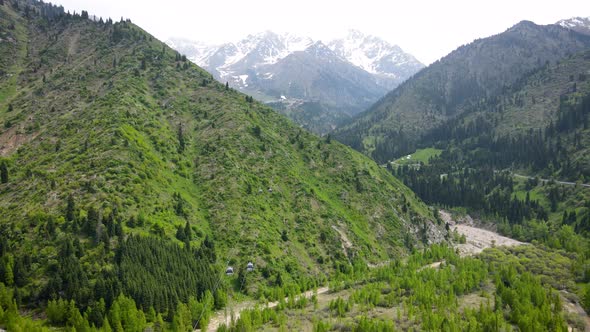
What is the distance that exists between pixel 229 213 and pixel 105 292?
41.4 m

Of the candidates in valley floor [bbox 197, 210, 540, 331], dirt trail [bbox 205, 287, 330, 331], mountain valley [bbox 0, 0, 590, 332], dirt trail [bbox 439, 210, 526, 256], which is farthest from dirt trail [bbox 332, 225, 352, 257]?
dirt trail [bbox 439, 210, 526, 256]

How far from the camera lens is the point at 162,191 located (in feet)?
317

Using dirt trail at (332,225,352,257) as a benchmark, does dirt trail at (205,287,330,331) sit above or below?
below

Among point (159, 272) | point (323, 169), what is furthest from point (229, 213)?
point (323, 169)

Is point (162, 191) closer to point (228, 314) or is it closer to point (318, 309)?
point (228, 314)

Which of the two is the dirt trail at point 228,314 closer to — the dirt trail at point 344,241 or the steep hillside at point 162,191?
the steep hillside at point 162,191

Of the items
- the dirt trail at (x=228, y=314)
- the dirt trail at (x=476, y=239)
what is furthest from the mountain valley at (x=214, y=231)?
the dirt trail at (x=476, y=239)

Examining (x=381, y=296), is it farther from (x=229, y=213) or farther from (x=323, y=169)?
(x=323, y=169)

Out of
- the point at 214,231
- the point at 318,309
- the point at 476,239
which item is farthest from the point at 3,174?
the point at 476,239

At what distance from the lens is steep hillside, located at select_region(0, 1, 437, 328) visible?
6944 cm

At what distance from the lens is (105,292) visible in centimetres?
6253

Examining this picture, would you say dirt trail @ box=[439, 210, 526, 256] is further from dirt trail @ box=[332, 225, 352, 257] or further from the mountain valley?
dirt trail @ box=[332, 225, 352, 257]

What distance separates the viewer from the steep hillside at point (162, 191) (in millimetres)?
69438

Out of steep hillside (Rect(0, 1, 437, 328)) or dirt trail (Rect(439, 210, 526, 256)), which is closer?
steep hillside (Rect(0, 1, 437, 328))
